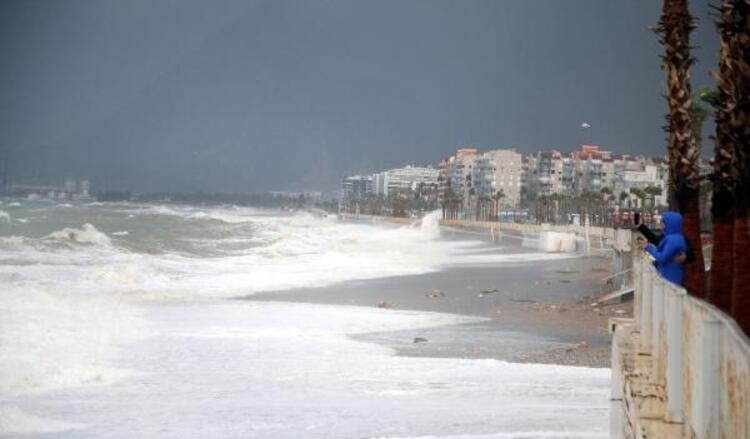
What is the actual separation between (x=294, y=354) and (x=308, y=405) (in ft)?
12.8

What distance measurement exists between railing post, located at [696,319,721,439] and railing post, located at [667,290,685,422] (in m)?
1.11

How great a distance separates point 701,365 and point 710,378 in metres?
0.14

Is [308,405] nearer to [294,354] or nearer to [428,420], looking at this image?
[428,420]

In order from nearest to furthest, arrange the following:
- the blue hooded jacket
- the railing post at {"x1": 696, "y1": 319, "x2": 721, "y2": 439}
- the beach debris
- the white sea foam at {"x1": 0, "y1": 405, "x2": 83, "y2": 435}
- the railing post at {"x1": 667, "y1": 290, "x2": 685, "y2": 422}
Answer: the railing post at {"x1": 696, "y1": 319, "x2": 721, "y2": 439}, the railing post at {"x1": 667, "y1": 290, "x2": 685, "y2": 422}, the blue hooded jacket, the white sea foam at {"x1": 0, "y1": 405, "x2": 83, "y2": 435}, the beach debris

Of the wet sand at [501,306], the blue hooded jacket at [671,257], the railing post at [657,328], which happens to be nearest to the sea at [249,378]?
the wet sand at [501,306]

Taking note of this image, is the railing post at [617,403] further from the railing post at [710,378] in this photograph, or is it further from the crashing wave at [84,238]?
the crashing wave at [84,238]

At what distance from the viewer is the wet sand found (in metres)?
15.7

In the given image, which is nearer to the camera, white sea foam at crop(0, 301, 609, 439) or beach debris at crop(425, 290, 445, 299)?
white sea foam at crop(0, 301, 609, 439)

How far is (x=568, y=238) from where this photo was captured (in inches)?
2228

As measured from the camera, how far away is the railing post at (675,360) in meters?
4.86

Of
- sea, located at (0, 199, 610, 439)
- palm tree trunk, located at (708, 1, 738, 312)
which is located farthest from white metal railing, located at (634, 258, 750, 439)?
palm tree trunk, located at (708, 1, 738, 312)

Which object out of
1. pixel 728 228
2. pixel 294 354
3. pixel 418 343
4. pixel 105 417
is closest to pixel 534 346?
pixel 418 343

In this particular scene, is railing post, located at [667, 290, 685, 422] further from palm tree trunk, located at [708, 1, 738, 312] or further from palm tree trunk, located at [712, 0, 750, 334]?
palm tree trunk, located at [708, 1, 738, 312]

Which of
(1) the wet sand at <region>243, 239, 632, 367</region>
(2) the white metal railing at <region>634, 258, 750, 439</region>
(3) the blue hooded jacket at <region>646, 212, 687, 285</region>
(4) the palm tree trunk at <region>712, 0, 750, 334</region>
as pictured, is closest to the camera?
(2) the white metal railing at <region>634, 258, 750, 439</region>
